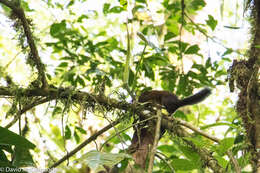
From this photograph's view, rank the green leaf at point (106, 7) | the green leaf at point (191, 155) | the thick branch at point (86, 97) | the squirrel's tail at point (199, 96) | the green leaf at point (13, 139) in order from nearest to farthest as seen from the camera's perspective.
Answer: the green leaf at point (13, 139) < the green leaf at point (191, 155) < the thick branch at point (86, 97) < the green leaf at point (106, 7) < the squirrel's tail at point (199, 96)

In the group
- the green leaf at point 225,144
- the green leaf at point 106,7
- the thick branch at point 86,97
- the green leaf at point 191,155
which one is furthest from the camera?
the green leaf at point 106,7

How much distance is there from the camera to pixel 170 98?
324 cm

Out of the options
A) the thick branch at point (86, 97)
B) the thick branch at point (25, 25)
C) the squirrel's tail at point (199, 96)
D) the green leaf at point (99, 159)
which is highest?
the thick branch at point (25, 25)

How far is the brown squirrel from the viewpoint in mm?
2939

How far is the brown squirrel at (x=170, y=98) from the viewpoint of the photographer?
2939mm

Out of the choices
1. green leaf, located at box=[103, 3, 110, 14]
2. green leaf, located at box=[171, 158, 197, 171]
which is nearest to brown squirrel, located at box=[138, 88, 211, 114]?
green leaf, located at box=[103, 3, 110, 14]

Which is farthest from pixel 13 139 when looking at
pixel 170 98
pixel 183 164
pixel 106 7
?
pixel 170 98

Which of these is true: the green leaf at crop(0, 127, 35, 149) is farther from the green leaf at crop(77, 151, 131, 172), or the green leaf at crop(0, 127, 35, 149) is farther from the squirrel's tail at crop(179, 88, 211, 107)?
the squirrel's tail at crop(179, 88, 211, 107)

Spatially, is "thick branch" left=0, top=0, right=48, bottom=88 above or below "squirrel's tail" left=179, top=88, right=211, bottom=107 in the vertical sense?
above

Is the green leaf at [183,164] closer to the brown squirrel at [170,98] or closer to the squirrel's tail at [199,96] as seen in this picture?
the brown squirrel at [170,98]

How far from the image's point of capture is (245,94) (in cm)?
186

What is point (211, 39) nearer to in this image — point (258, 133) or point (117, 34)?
point (258, 133)

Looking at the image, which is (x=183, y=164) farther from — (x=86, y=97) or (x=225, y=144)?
(x=86, y=97)

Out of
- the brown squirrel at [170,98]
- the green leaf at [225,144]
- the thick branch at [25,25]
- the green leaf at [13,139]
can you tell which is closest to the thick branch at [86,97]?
the thick branch at [25,25]
